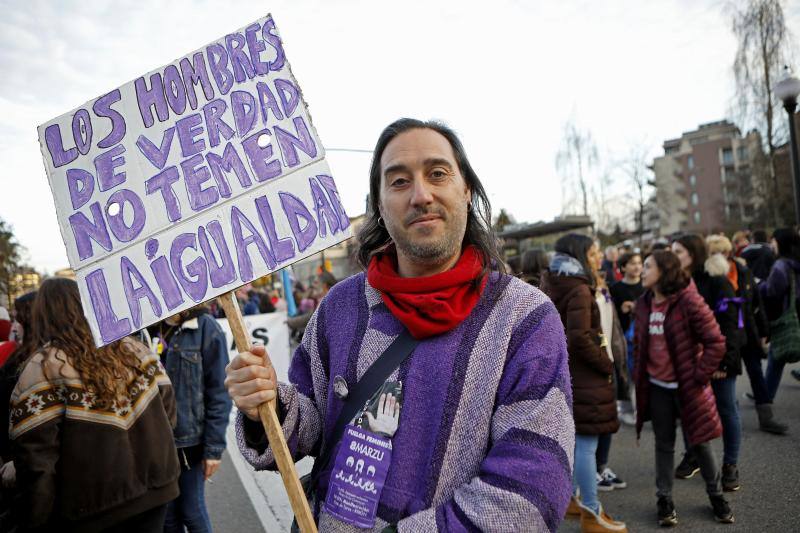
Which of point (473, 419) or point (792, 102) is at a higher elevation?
point (792, 102)

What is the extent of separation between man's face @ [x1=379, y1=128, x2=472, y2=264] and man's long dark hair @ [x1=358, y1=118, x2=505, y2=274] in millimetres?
80

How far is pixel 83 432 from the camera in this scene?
7.86 ft

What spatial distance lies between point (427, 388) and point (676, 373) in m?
3.08

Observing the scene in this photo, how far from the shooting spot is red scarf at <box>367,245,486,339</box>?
1.63 meters

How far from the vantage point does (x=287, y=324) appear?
6168 mm

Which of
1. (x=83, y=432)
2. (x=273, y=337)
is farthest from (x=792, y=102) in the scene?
(x=83, y=432)

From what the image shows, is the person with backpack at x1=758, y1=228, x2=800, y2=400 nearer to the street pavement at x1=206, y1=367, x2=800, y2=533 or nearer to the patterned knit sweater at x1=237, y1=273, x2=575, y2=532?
the street pavement at x1=206, y1=367, x2=800, y2=533

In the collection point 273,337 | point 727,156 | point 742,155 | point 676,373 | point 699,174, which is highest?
point 727,156

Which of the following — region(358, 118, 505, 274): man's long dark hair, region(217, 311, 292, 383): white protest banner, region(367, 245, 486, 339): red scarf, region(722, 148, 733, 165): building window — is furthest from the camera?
region(722, 148, 733, 165): building window

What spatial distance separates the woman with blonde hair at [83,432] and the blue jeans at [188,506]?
607 millimetres

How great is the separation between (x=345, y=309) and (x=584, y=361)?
2.62 m

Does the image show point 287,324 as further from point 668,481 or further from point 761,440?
point 761,440

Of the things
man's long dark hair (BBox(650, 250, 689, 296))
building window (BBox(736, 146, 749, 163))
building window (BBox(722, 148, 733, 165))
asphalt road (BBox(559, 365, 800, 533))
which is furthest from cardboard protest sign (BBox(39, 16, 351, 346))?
building window (BBox(722, 148, 733, 165))

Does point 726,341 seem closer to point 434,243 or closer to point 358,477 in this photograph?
point 434,243
